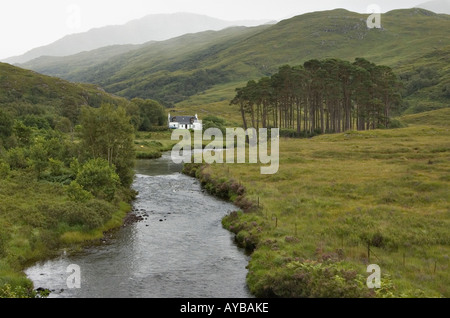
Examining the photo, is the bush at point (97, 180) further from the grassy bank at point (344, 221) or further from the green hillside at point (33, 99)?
the green hillside at point (33, 99)

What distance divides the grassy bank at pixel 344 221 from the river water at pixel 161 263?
7.26ft

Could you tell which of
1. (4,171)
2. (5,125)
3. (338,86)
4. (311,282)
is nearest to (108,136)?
(4,171)

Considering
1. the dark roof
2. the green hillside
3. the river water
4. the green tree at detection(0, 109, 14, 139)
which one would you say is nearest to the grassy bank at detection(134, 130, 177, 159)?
the dark roof

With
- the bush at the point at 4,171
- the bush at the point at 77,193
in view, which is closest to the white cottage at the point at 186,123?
the bush at the point at 4,171

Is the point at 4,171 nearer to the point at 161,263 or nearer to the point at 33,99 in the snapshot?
the point at 161,263

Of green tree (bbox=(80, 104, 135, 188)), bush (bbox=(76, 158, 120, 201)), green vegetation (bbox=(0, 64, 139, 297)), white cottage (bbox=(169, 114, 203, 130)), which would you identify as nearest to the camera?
green vegetation (bbox=(0, 64, 139, 297))

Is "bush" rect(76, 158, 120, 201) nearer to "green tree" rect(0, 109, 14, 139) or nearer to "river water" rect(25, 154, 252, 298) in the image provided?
"river water" rect(25, 154, 252, 298)

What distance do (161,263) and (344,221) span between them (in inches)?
677

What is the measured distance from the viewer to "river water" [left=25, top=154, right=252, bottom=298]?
25914 mm

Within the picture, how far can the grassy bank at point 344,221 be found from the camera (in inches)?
947

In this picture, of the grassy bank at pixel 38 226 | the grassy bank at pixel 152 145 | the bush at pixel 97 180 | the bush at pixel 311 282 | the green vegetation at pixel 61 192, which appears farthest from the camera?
the grassy bank at pixel 152 145

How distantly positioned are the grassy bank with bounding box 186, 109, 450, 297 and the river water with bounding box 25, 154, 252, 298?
7.26 feet

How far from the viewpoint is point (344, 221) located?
115 feet
